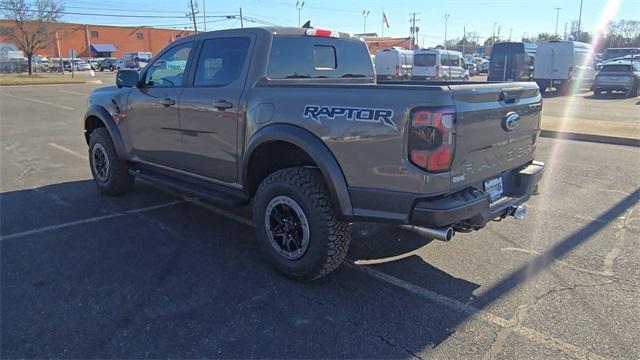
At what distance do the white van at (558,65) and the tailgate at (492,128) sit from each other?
76.1 ft

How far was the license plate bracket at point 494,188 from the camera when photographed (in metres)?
3.47

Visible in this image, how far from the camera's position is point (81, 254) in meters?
4.11

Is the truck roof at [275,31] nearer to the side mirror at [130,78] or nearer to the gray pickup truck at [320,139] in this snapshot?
the gray pickup truck at [320,139]

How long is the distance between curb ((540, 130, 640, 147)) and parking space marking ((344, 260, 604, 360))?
8625 mm

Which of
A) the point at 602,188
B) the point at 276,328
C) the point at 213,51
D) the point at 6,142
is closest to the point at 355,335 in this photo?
the point at 276,328

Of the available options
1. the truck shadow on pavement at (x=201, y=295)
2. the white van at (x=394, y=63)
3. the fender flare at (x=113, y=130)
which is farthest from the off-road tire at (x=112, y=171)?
the white van at (x=394, y=63)

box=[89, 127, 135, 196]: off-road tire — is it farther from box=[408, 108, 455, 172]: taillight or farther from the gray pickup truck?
box=[408, 108, 455, 172]: taillight

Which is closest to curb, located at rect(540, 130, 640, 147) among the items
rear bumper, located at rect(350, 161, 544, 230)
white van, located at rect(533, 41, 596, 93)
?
rear bumper, located at rect(350, 161, 544, 230)

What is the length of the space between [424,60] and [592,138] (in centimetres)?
1995

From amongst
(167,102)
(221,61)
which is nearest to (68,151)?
(167,102)

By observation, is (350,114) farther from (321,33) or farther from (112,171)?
(112,171)

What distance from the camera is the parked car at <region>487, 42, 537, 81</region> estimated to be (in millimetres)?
24500

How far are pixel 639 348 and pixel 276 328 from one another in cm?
220

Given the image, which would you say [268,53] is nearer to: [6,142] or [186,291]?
[186,291]
